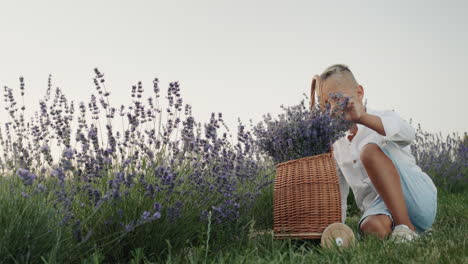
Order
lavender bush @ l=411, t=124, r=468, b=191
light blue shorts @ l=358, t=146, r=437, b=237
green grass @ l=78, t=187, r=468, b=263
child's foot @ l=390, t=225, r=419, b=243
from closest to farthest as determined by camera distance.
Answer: green grass @ l=78, t=187, r=468, b=263 → child's foot @ l=390, t=225, r=419, b=243 → light blue shorts @ l=358, t=146, r=437, b=237 → lavender bush @ l=411, t=124, r=468, b=191

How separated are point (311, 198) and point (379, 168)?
46 centimetres

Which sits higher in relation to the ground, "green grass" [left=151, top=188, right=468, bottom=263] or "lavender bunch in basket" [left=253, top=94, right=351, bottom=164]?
"lavender bunch in basket" [left=253, top=94, right=351, bottom=164]

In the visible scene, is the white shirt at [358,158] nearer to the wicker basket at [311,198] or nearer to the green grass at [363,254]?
the wicker basket at [311,198]

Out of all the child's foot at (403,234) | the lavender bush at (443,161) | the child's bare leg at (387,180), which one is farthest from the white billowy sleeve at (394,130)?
the lavender bush at (443,161)

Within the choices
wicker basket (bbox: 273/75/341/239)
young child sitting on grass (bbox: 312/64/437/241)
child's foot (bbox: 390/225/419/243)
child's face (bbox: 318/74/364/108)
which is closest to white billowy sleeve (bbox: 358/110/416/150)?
young child sitting on grass (bbox: 312/64/437/241)

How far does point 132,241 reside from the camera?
7.45 feet

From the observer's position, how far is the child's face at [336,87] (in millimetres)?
2945

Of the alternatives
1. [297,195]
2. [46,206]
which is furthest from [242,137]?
[46,206]

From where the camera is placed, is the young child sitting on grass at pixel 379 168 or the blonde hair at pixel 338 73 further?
the blonde hair at pixel 338 73

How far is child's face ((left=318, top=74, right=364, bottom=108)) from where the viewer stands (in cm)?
295

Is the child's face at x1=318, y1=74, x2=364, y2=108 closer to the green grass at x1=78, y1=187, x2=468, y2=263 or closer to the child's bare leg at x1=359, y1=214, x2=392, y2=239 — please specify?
the child's bare leg at x1=359, y1=214, x2=392, y2=239

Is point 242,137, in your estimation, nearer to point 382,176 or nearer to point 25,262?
point 382,176

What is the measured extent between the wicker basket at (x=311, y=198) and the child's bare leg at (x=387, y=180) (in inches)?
9.4

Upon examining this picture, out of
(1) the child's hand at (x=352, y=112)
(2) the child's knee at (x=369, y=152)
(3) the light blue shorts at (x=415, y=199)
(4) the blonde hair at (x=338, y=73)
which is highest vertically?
(4) the blonde hair at (x=338, y=73)
